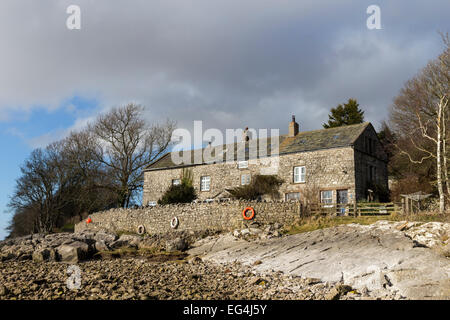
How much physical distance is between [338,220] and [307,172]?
22.7 ft

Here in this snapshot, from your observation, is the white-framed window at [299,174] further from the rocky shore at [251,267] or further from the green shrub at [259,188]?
the rocky shore at [251,267]

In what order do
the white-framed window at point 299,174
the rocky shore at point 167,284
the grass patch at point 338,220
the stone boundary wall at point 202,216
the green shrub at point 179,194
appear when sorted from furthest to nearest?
1. the green shrub at point 179,194
2. the white-framed window at point 299,174
3. the stone boundary wall at point 202,216
4. the grass patch at point 338,220
5. the rocky shore at point 167,284

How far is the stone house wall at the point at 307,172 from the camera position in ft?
89.4

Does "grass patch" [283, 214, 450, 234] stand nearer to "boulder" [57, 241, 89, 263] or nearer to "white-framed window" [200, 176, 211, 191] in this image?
"boulder" [57, 241, 89, 263]

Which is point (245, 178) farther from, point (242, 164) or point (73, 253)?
point (73, 253)

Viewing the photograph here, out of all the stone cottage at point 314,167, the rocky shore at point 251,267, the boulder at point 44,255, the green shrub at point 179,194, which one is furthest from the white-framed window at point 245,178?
the boulder at point 44,255

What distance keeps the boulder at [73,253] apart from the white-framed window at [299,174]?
15599mm

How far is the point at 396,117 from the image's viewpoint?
32125 mm

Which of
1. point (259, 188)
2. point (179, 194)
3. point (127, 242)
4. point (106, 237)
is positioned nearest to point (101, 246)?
point (127, 242)

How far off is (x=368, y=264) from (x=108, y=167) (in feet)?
101

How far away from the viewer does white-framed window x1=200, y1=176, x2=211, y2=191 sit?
33531 millimetres
